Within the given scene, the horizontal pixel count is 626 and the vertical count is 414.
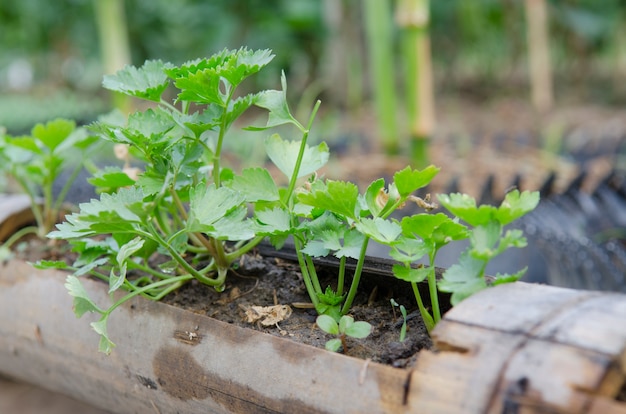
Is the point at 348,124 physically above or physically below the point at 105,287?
below

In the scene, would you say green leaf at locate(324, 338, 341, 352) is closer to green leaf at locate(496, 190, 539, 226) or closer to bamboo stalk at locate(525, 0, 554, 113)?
green leaf at locate(496, 190, 539, 226)

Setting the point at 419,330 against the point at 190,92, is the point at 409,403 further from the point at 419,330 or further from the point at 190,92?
the point at 190,92

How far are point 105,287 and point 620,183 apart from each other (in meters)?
1.38

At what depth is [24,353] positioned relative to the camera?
858mm

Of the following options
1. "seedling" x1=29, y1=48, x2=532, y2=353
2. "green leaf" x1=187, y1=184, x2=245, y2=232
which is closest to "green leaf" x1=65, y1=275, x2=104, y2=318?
"seedling" x1=29, y1=48, x2=532, y2=353

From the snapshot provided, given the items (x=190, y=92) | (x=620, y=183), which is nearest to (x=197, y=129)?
(x=190, y=92)

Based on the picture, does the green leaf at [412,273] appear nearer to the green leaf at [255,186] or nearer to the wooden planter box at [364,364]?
the wooden planter box at [364,364]

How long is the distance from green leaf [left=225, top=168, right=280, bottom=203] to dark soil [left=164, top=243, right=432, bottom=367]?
113 mm

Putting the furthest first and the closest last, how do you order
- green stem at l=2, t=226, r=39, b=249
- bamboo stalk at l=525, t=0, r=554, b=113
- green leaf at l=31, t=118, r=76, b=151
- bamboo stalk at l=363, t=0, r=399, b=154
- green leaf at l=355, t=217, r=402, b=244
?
1. bamboo stalk at l=525, t=0, r=554, b=113
2. bamboo stalk at l=363, t=0, r=399, b=154
3. green stem at l=2, t=226, r=39, b=249
4. green leaf at l=31, t=118, r=76, b=151
5. green leaf at l=355, t=217, r=402, b=244

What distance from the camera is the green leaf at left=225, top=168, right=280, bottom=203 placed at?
0.61 meters

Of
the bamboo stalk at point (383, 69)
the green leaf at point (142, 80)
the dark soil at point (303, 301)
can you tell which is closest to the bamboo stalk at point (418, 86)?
the bamboo stalk at point (383, 69)

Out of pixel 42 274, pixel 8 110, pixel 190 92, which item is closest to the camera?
pixel 190 92

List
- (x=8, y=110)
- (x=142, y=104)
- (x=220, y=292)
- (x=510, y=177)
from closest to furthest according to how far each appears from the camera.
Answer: (x=220, y=292), (x=510, y=177), (x=8, y=110), (x=142, y=104)

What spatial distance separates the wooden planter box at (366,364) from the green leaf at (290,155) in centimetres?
17
